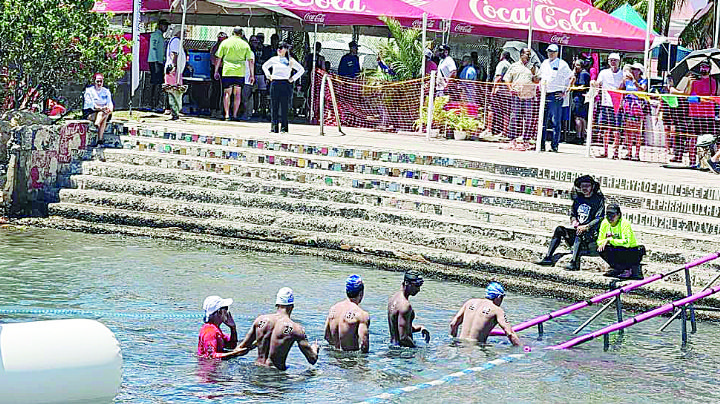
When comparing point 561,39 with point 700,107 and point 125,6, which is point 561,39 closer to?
point 700,107

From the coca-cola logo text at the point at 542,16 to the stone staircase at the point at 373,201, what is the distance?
241 inches

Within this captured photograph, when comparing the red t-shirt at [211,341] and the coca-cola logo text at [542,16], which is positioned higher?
the coca-cola logo text at [542,16]

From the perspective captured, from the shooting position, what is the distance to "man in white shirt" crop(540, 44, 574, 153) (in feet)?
71.7

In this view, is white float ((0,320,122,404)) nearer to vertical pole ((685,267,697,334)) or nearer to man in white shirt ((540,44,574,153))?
vertical pole ((685,267,697,334))

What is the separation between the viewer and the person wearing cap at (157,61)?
25359 millimetres

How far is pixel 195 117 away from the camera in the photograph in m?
25.5

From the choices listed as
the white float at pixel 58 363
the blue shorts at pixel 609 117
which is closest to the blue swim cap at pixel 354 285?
→ the white float at pixel 58 363

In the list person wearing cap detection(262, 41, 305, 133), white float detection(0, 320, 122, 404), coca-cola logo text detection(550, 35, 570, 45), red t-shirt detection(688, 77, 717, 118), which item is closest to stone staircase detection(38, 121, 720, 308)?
person wearing cap detection(262, 41, 305, 133)

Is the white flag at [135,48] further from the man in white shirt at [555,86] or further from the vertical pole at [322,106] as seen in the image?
the man in white shirt at [555,86]

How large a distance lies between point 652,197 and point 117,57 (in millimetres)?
10591

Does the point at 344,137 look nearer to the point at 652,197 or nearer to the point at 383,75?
the point at 383,75

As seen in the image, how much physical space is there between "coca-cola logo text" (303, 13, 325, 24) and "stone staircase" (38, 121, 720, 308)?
387cm

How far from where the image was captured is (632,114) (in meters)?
21.5

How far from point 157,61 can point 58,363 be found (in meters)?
17.1
